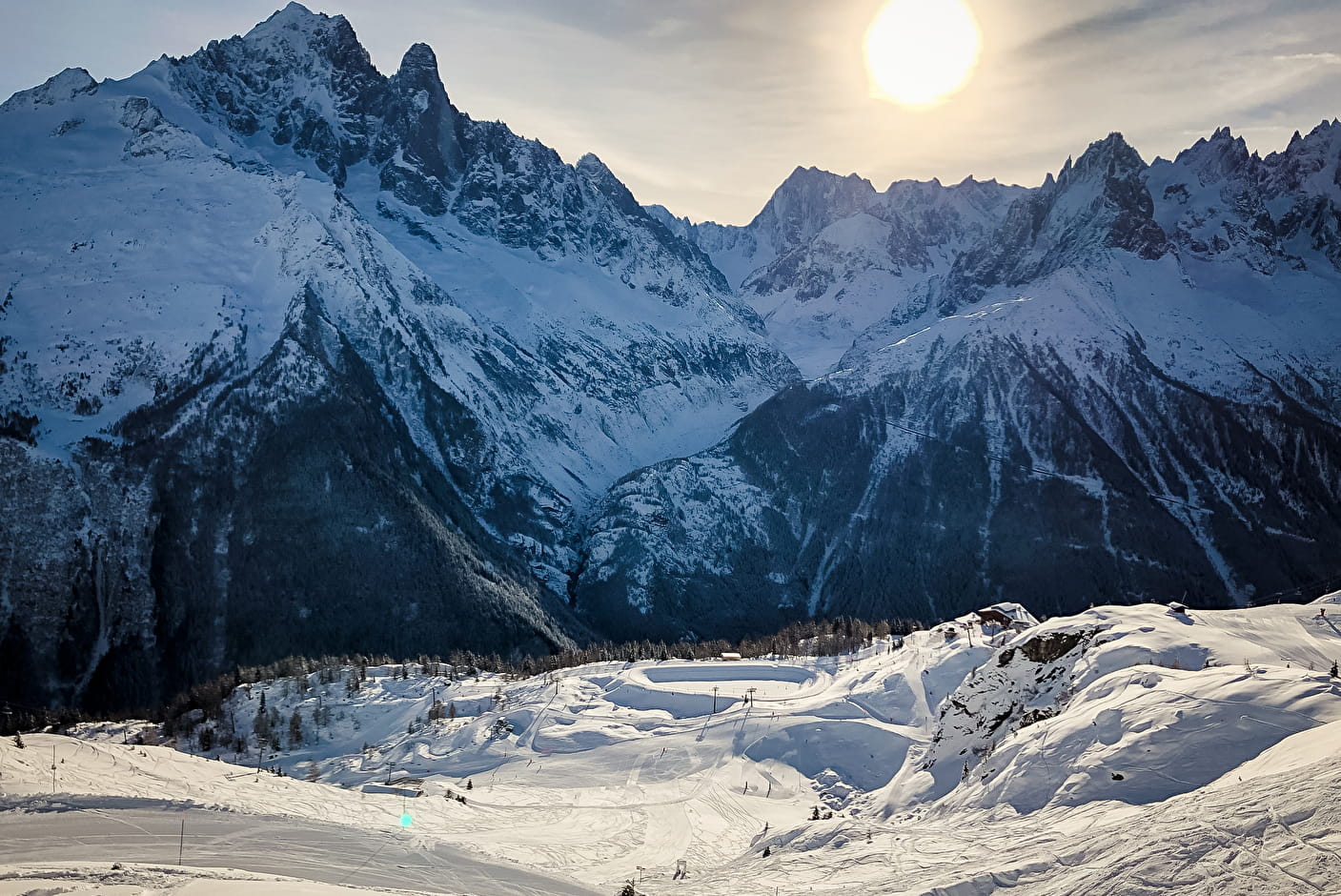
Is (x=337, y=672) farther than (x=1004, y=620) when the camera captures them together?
Yes

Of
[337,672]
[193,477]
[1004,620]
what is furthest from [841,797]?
[193,477]

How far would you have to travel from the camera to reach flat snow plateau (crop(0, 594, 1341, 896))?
21.8 metres

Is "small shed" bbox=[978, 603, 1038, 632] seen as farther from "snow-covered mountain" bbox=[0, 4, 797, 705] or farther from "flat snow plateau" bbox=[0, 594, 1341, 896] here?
"snow-covered mountain" bbox=[0, 4, 797, 705]

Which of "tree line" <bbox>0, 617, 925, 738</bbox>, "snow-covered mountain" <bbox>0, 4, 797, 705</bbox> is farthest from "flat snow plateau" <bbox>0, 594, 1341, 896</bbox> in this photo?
"snow-covered mountain" <bbox>0, 4, 797, 705</bbox>

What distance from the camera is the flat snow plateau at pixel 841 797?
21.8 meters

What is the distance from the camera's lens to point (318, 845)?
28.6 metres

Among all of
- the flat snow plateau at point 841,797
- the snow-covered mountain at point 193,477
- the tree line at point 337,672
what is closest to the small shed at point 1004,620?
the tree line at point 337,672

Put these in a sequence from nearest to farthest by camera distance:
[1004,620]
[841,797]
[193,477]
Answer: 1. [841,797]
2. [1004,620]
3. [193,477]

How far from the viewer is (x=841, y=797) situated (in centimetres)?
5069

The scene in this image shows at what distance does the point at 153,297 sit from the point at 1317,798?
19546 centimetres

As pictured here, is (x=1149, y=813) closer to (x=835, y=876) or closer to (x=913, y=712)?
(x=835, y=876)

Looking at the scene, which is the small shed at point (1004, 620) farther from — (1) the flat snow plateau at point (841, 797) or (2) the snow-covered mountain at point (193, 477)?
(2) the snow-covered mountain at point (193, 477)

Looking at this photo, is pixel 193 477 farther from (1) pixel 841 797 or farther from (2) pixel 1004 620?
(1) pixel 841 797

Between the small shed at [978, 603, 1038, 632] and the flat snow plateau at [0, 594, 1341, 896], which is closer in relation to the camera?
the flat snow plateau at [0, 594, 1341, 896]
